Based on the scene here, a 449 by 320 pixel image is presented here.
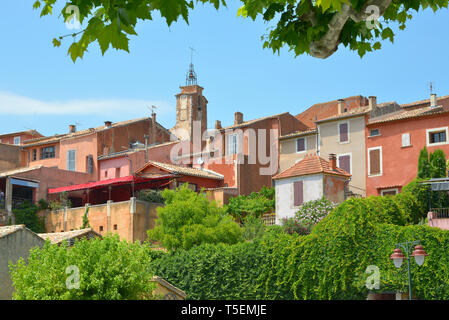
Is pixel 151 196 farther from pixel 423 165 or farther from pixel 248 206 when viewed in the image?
pixel 423 165

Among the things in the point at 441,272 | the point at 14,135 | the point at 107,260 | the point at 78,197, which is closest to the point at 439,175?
the point at 441,272

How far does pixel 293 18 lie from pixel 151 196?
103ft

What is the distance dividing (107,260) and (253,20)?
47.0 feet

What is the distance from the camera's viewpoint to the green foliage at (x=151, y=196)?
35953mm

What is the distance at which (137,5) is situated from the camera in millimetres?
4031

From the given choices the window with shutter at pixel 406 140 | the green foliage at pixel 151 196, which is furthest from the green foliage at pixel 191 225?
the window with shutter at pixel 406 140

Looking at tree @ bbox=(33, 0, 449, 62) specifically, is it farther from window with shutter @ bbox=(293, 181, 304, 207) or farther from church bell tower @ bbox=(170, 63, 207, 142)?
church bell tower @ bbox=(170, 63, 207, 142)

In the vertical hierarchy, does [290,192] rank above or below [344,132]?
below

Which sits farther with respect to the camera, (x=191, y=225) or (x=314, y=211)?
(x=314, y=211)

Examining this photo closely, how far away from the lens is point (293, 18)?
533 cm

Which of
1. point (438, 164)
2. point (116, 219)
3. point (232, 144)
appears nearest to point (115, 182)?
point (116, 219)

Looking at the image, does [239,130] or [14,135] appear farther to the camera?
[14,135]

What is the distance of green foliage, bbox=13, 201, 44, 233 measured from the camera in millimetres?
37656
